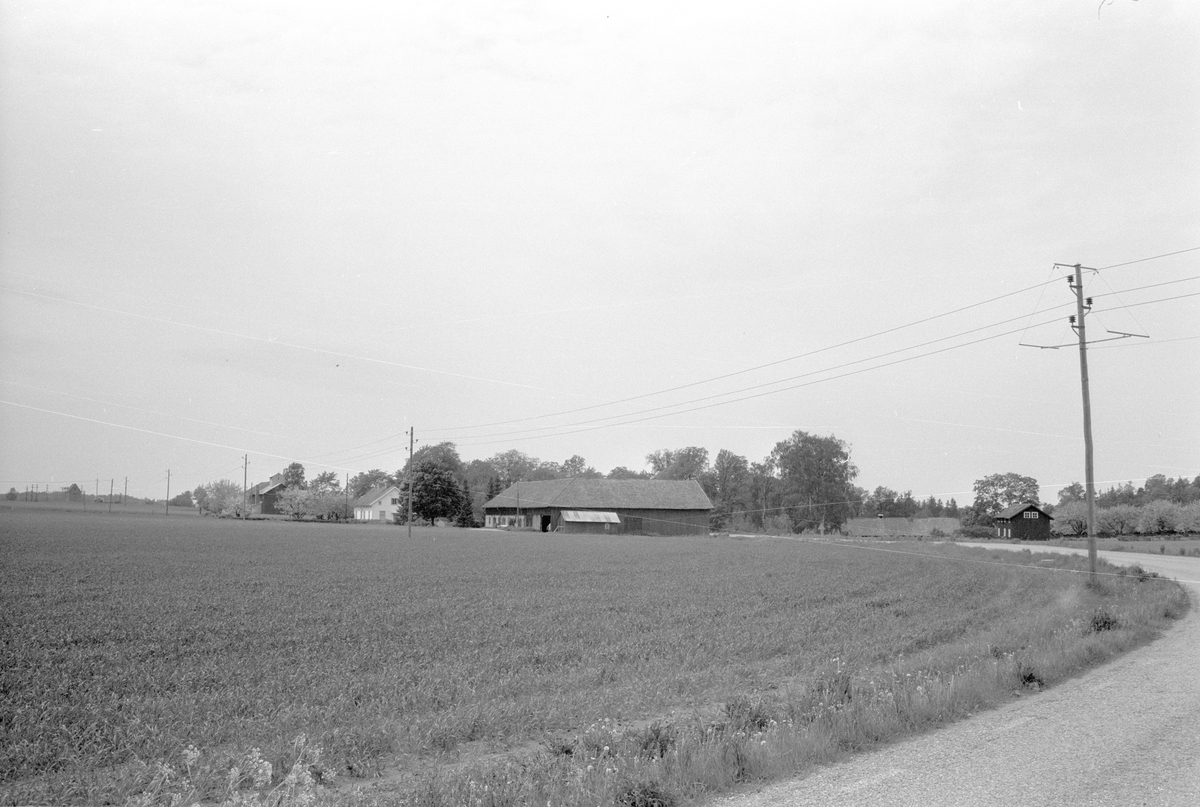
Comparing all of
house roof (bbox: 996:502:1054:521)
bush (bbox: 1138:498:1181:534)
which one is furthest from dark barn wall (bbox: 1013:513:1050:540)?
bush (bbox: 1138:498:1181:534)

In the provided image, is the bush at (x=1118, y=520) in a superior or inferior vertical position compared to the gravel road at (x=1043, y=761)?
inferior

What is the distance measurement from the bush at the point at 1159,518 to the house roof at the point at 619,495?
42.2m

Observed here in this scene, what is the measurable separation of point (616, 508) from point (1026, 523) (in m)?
42.8

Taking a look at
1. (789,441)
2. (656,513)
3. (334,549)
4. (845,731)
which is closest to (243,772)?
(845,731)

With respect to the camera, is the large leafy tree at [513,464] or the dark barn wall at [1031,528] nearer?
the dark barn wall at [1031,528]

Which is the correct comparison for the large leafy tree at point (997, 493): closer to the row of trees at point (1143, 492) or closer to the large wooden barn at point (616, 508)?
the row of trees at point (1143, 492)

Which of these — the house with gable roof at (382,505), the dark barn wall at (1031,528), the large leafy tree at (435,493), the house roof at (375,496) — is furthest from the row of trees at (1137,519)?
the house with gable roof at (382,505)

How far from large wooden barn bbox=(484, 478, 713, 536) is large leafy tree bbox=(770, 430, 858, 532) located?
22.3 metres

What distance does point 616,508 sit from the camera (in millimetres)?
96250

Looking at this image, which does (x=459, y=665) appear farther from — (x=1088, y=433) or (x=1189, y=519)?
(x=1189, y=519)

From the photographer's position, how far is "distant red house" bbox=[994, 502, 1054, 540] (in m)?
78.9

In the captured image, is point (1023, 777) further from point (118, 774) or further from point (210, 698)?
point (210, 698)

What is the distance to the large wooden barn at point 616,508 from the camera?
93.0 metres

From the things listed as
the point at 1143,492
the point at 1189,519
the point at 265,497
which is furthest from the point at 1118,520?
the point at 265,497
